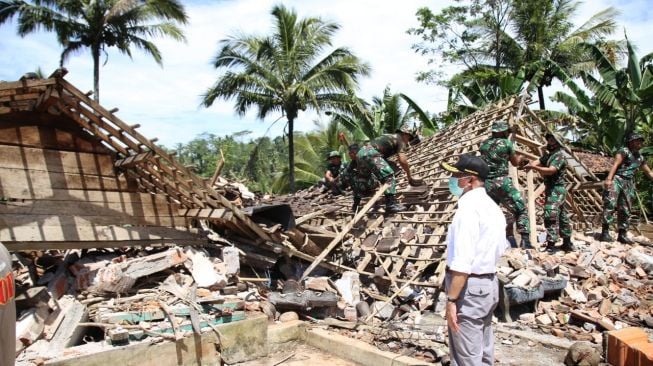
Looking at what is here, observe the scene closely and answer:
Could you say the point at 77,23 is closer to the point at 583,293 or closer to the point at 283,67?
the point at 283,67

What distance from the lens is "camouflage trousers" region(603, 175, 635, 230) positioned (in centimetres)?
770

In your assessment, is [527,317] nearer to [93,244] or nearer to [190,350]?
[190,350]

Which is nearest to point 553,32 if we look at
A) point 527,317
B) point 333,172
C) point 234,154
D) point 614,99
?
point 614,99

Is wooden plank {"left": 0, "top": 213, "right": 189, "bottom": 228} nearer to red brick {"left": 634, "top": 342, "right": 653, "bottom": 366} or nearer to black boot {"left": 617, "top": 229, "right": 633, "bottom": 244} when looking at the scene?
red brick {"left": 634, "top": 342, "right": 653, "bottom": 366}

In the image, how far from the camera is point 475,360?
3064 millimetres

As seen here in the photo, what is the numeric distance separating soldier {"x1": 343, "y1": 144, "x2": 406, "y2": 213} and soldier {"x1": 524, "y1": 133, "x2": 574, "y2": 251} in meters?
2.12

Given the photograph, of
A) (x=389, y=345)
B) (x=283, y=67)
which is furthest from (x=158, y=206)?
(x=283, y=67)

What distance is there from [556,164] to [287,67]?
14.7 m

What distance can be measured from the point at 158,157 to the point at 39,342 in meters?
2.20

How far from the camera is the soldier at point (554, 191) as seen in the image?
7.09 metres

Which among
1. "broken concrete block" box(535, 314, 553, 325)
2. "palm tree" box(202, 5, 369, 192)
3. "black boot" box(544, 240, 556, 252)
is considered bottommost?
"broken concrete block" box(535, 314, 553, 325)

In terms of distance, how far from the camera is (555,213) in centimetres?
716

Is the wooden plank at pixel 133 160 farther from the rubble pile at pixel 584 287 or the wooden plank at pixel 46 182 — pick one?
the rubble pile at pixel 584 287

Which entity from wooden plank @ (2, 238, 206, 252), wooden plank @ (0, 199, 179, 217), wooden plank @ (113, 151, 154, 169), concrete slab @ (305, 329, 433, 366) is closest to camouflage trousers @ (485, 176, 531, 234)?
concrete slab @ (305, 329, 433, 366)
